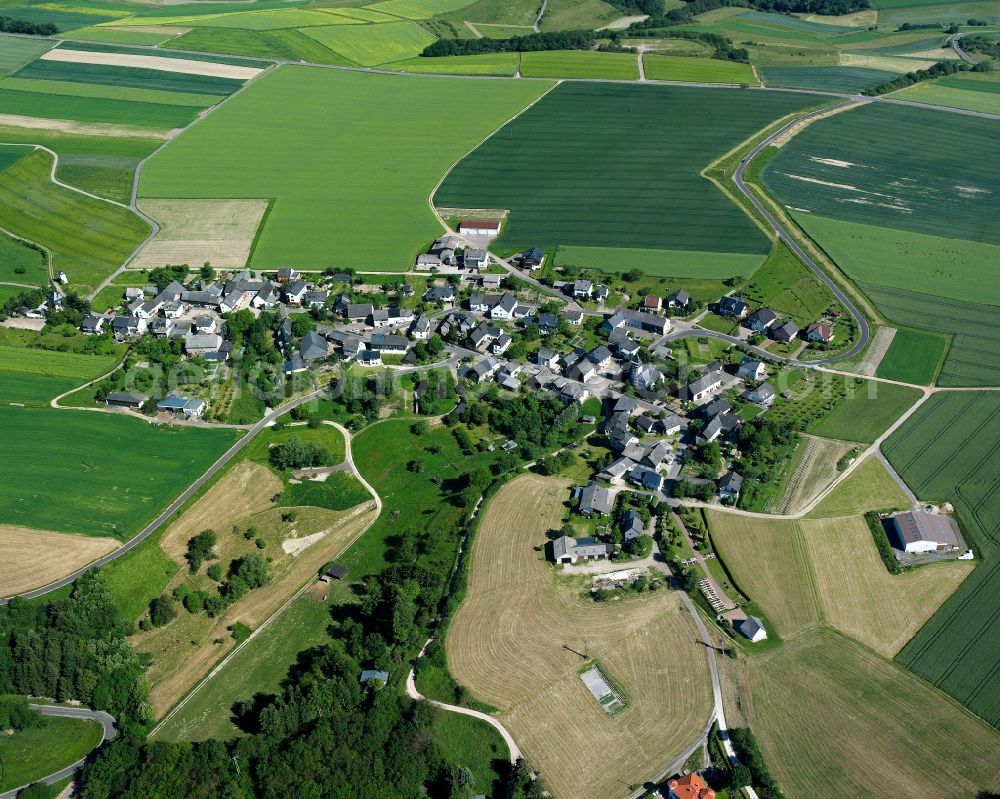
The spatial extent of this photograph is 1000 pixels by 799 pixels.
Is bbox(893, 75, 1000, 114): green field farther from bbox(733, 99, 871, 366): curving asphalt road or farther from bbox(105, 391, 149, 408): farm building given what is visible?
bbox(105, 391, 149, 408): farm building

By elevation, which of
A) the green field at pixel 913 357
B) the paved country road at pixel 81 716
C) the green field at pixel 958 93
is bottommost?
the paved country road at pixel 81 716

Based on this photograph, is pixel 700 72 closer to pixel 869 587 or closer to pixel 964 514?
pixel 964 514

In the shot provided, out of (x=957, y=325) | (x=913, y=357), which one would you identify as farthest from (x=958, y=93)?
(x=913, y=357)

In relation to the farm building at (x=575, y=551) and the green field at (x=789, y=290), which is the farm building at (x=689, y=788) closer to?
the farm building at (x=575, y=551)

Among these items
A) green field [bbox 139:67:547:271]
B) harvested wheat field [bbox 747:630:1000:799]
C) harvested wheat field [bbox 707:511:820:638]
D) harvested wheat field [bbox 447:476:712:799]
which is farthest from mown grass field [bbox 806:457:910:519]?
green field [bbox 139:67:547:271]

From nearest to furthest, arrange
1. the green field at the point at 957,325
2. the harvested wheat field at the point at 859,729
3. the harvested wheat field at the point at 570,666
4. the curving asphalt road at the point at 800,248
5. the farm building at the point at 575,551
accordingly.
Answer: the harvested wheat field at the point at 859,729 < the harvested wheat field at the point at 570,666 < the farm building at the point at 575,551 < the green field at the point at 957,325 < the curving asphalt road at the point at 800,248

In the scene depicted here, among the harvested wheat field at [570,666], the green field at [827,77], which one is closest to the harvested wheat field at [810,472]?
the harvested wheat field at [570,666]
